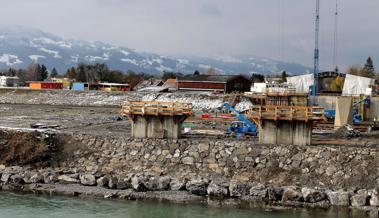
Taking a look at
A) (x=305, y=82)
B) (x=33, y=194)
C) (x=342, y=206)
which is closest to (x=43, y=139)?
(x=33, y=194)

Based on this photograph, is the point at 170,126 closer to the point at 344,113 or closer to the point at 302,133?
the point at 302,133

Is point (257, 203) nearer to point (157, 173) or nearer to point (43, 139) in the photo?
point (157, 173)

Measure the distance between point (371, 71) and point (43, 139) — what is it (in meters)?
123

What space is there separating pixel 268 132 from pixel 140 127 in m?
7.93

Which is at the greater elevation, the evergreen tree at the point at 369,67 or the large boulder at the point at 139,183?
the evergreen tree at the point at 369,67

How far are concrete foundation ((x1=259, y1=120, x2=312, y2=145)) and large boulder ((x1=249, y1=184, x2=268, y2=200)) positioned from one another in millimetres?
5183

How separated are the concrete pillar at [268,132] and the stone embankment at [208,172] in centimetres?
99

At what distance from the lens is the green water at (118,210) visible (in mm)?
23369

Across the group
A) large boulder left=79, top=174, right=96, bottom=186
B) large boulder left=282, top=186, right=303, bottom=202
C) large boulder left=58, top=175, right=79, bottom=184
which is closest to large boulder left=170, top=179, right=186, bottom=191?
large boulder left=79, top=174, right=96, bottom=186

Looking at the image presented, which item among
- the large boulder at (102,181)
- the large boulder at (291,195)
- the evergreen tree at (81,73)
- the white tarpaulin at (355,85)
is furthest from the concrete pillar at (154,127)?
the evergreen tree at (81,73)

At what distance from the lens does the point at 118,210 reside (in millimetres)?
24109

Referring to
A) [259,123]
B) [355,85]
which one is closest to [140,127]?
[259,123]

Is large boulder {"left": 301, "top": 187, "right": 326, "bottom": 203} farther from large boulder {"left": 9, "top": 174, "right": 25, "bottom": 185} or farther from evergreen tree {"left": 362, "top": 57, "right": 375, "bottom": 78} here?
evergreen tree {"left": 362, "top": 57, "right": 375, "bottom": 78}

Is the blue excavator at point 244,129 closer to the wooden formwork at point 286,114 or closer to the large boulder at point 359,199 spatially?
the wooden formwork at point 286,114
